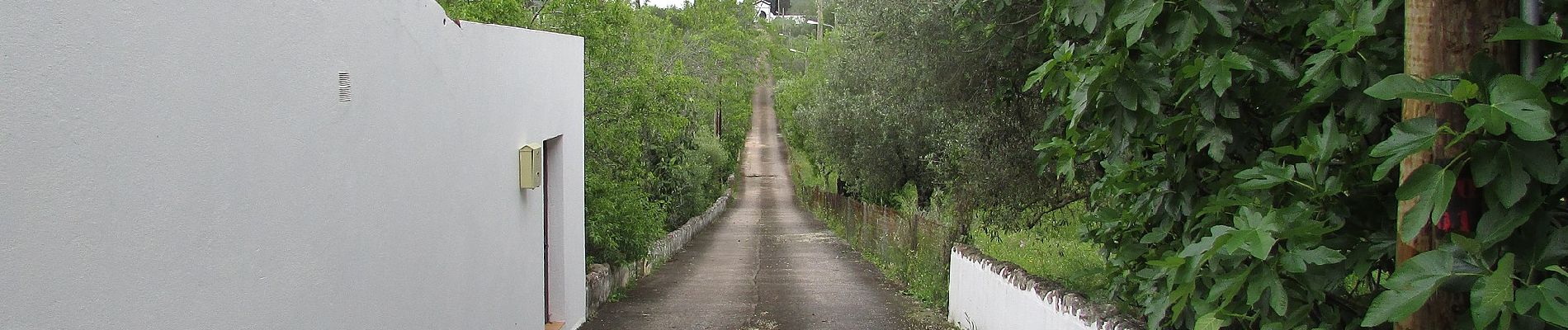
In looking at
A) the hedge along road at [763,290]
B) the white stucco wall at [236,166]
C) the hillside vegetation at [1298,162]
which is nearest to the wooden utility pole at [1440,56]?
the hillside vegetation at [1298,162]

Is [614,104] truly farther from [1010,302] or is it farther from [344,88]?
[344,88]

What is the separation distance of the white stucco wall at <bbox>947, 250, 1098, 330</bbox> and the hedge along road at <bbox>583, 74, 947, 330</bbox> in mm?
525

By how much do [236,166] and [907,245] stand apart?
1386 cm

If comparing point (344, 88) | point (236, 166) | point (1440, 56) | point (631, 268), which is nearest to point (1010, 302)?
point (344, 88)

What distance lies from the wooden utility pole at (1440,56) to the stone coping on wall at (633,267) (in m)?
10.7

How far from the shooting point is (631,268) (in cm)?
1712

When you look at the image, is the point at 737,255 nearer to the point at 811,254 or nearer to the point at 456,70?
the point at 811,254

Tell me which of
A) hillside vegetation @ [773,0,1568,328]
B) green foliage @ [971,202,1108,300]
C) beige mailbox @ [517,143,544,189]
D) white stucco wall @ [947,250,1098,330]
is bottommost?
white stucco wall @ [947,250,1098,330]

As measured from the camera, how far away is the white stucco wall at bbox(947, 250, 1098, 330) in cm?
841

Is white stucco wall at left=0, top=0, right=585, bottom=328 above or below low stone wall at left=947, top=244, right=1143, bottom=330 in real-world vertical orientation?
above

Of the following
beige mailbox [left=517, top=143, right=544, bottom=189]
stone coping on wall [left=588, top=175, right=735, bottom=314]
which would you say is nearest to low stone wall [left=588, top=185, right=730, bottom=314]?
stone coping on wall [left=588, top=175, right=735, bottom=314]

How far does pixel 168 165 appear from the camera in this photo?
3.48m

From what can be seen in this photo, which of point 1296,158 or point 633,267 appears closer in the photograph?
point 1296,158

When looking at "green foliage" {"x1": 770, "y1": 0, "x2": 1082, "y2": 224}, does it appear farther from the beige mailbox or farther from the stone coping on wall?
the stone coping on wall
